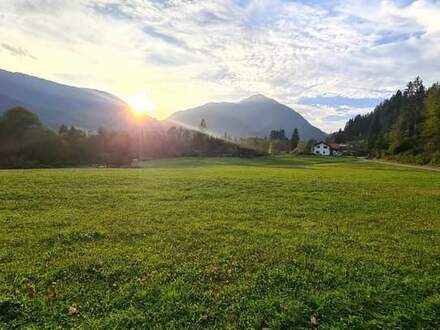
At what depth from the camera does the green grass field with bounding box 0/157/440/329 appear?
306 inches

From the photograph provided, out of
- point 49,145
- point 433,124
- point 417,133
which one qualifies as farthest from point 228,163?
point 417,133

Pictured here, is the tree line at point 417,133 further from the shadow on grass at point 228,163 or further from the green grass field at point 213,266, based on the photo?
the green grass field at point 213,266

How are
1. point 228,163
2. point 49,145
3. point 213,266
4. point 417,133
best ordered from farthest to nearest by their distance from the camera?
point 417,133 < point 228,163 < point 49,145 < point 213,266

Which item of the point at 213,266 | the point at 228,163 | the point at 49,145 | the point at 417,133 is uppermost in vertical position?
the point at 417,133

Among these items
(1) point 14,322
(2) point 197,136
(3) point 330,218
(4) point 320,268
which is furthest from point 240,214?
(2) point 197,136

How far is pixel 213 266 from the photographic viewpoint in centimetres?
1028

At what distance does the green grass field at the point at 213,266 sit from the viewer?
7.78 meters

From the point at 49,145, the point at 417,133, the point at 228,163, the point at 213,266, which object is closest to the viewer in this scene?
the point at 213,266

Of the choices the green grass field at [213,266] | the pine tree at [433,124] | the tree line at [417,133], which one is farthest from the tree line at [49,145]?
the pine tree at [433,124]

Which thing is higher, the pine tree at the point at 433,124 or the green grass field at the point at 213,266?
the pine tree at the point at 433,124

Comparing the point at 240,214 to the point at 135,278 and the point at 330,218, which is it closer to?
the point at 330,218

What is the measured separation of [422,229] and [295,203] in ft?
23.0

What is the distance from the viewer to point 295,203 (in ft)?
69.3

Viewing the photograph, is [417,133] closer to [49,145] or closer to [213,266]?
[49,145]
